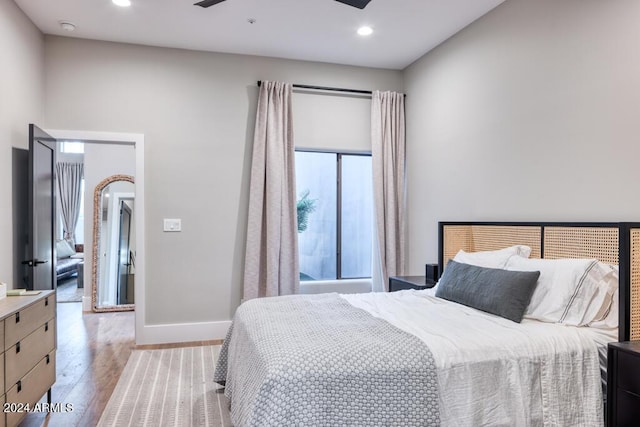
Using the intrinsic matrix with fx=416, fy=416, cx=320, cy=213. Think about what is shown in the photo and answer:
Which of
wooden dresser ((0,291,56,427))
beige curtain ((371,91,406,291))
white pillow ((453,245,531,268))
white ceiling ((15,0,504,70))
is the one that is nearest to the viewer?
wooden dresser ((0,291,56,427))

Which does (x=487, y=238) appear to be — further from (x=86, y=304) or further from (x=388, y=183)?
(x=86, y=304)

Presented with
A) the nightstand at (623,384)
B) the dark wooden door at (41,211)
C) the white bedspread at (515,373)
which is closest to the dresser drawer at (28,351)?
the dark wooden door at (41,211)

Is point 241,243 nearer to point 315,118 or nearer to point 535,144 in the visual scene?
point 315,118

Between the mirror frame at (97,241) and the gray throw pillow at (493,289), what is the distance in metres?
4.43

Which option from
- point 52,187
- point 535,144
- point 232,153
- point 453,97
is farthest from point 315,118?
point 52,187

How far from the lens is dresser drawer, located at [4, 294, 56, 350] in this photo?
2.05 meters

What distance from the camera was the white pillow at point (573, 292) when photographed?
2.22 meters

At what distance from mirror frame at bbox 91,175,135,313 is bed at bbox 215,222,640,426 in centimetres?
358

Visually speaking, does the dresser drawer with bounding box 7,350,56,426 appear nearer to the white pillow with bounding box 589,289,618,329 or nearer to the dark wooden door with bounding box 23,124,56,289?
the dark wooden door with bounding box 23,124,56,289

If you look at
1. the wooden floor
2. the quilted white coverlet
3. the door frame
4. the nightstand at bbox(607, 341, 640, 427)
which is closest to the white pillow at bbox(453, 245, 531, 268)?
the nightstand at bbox(607, 341, 640, 427)

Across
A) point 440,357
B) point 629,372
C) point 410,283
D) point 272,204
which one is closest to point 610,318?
point 629,372

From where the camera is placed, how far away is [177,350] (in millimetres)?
3820

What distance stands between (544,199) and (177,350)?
330 cm

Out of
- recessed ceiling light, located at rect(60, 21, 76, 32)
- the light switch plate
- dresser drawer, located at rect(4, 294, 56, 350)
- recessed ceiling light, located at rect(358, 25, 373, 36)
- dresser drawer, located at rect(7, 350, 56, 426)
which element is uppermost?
recessed ceiling light, located at rect(358, 25, 373, 36)
